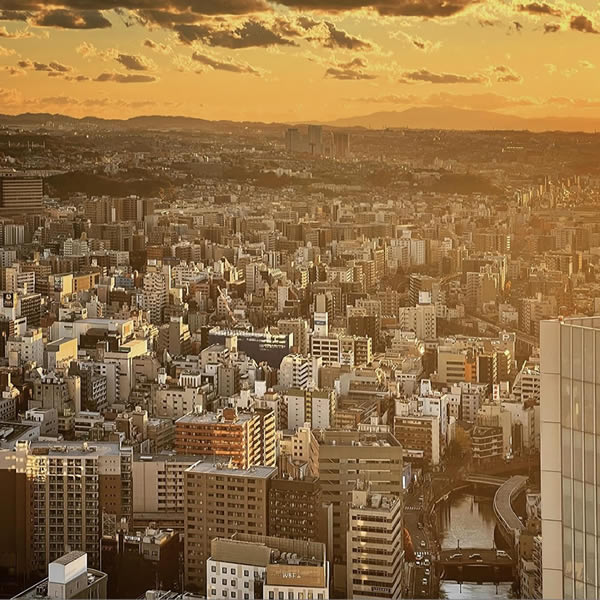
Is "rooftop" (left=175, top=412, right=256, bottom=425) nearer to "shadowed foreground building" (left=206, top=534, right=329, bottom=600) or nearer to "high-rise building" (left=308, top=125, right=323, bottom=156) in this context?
"shadowed foreground building" (left=206, top=534, right=329, bottom=600)

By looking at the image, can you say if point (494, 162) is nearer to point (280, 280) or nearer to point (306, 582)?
point (280, 280)

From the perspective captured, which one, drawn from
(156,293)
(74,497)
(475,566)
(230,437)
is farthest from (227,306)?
(475,566)

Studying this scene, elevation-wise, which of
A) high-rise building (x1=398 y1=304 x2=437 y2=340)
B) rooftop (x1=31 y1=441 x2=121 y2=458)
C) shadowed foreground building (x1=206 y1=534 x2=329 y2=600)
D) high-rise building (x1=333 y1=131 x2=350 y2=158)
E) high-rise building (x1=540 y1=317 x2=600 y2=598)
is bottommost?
shadowed foreground building (x1=206 y1=534 x2=329 y2=600)

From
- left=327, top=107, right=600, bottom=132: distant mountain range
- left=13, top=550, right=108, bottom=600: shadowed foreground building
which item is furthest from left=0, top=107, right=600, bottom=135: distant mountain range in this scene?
left=13, top=550, right=108, bottom=600: shadowed foreground building

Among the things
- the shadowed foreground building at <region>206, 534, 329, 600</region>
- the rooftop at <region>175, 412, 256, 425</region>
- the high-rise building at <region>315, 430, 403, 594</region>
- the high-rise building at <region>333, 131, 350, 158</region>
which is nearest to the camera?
the shadowed foreground building at <region>206, 534, 329, 600</region>

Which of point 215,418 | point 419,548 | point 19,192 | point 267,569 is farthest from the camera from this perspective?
point 19,192

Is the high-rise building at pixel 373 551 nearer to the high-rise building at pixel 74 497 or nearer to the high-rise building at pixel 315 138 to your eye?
the high-rise building at pixel 74 497

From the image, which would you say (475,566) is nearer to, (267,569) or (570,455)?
(267,569)
